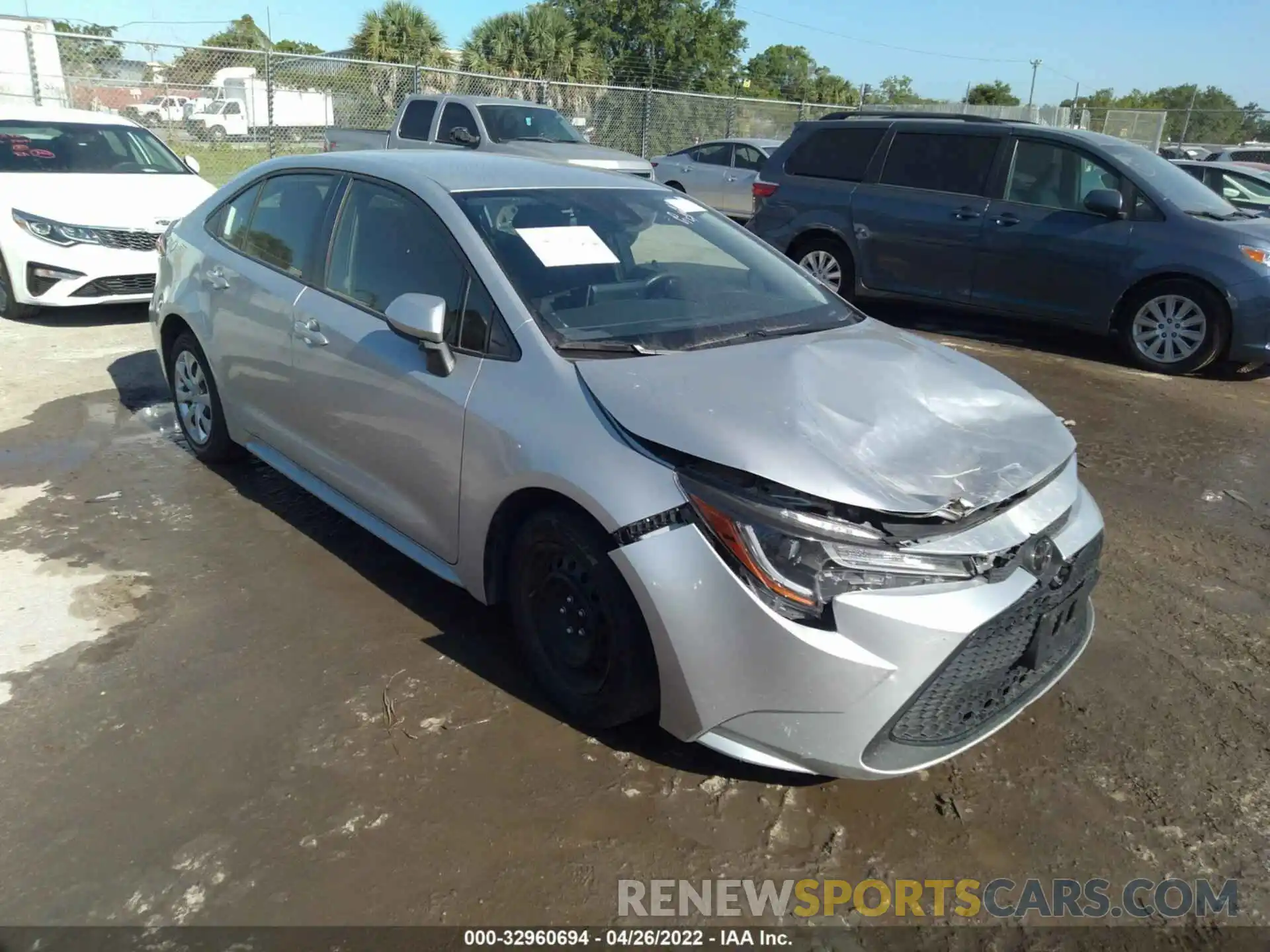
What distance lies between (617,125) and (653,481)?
66.3ft

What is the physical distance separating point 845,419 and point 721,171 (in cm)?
1416

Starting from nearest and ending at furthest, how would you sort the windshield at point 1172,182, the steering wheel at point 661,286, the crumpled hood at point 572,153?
the steering wheel at point 661,286 → the windshield at point 1172,182 → the crumpled hood at point 572,153

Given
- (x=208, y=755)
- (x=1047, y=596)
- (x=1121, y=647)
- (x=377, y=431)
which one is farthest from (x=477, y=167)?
(x=1121, y=647)

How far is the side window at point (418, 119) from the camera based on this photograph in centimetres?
1325

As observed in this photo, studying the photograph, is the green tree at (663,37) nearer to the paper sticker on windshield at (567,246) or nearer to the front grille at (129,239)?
Result: the front grille at (129,239)

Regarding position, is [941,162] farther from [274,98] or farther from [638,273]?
[274,98]

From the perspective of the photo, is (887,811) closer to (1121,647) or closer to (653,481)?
(653,481)

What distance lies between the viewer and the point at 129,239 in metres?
7.61

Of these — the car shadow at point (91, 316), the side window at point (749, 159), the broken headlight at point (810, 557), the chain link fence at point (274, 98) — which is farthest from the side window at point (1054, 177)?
the side window at point (749, 159)

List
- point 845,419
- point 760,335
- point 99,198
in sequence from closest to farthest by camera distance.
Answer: point 845,419 → point 760,335 → point 99,198

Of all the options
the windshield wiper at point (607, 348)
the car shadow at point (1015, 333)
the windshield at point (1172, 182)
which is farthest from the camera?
the car shadow at point (1015, 333)

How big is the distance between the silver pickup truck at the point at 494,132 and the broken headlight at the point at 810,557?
35.0 feet

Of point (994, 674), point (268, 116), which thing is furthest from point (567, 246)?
point (268, 116)

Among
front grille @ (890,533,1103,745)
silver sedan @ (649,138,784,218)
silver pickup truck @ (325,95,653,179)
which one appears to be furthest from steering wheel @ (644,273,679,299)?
silver sedan @ (649,138,784,218)
